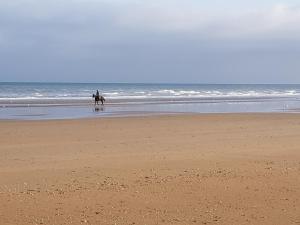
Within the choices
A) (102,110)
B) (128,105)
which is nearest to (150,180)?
(102,110)

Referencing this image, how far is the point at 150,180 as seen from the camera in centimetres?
796

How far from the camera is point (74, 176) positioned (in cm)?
838

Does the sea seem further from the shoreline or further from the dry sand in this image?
the dry sand

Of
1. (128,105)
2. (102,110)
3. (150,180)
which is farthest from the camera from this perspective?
(128,105)

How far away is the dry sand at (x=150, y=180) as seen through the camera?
6.08 metres

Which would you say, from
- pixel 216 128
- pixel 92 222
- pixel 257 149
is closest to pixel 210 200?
pixel 92 222

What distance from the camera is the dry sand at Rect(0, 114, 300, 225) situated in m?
6.08

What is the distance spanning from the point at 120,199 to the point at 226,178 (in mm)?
2034

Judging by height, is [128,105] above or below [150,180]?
below

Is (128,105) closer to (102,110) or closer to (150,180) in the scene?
(102,110)

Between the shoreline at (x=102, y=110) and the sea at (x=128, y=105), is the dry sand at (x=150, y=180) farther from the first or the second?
the sea at (x=128, y=105)

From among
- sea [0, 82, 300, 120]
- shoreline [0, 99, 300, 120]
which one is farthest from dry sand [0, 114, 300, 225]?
sea [0, 82, 300, 120]

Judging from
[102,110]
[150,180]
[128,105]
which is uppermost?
[150,180]

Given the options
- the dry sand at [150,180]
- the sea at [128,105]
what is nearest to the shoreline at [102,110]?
the sea at [128,105]
